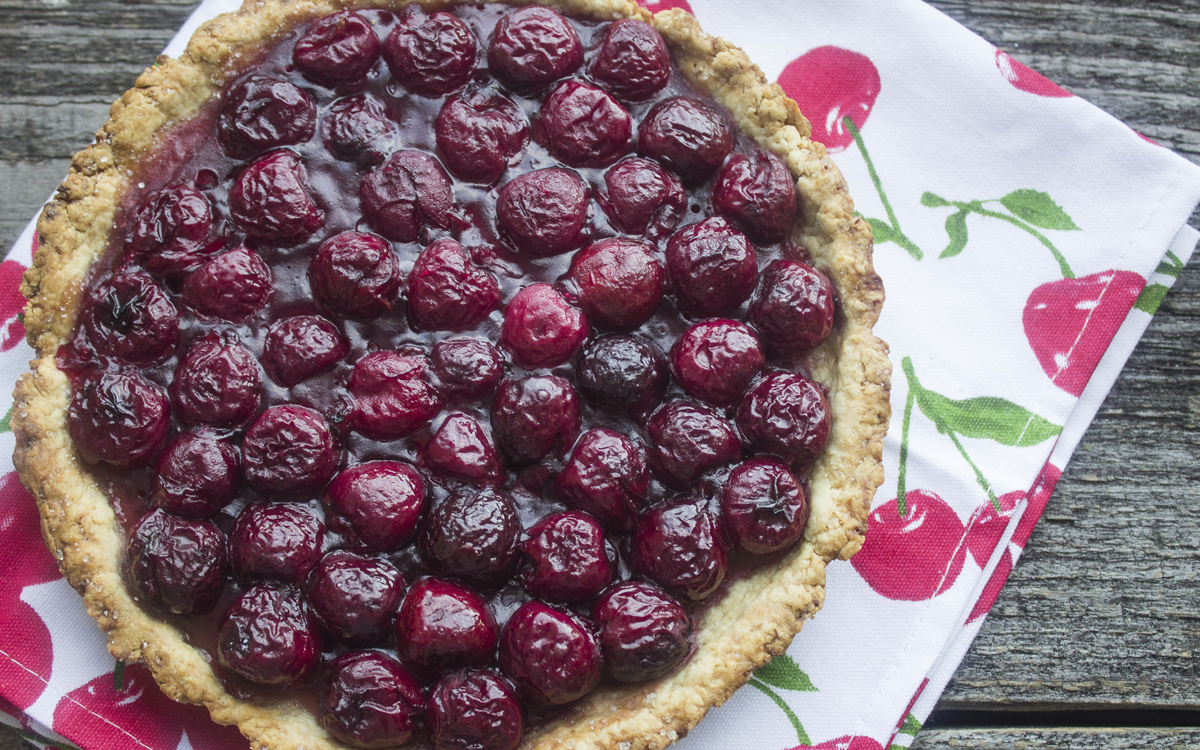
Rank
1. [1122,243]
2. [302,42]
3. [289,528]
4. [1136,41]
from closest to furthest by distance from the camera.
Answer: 1. [289,528]
2. [302,42]
3. [1122,243]
4. [1136,41]

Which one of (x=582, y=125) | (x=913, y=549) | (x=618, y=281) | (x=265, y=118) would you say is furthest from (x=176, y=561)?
(x=913, y=549)

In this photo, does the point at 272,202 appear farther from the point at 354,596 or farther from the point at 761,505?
the point at 761,505

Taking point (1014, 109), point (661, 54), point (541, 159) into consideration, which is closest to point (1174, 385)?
point (1014, 109)

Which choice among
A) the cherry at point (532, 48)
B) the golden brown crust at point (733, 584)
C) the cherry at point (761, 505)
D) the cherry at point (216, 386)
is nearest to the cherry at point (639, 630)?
the golden brown crust at point (733, 584)

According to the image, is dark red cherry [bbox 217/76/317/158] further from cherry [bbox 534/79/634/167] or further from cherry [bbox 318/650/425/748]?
cherry [bbox 318/650/425/748]

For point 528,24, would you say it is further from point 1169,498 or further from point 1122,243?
point 1169,498
